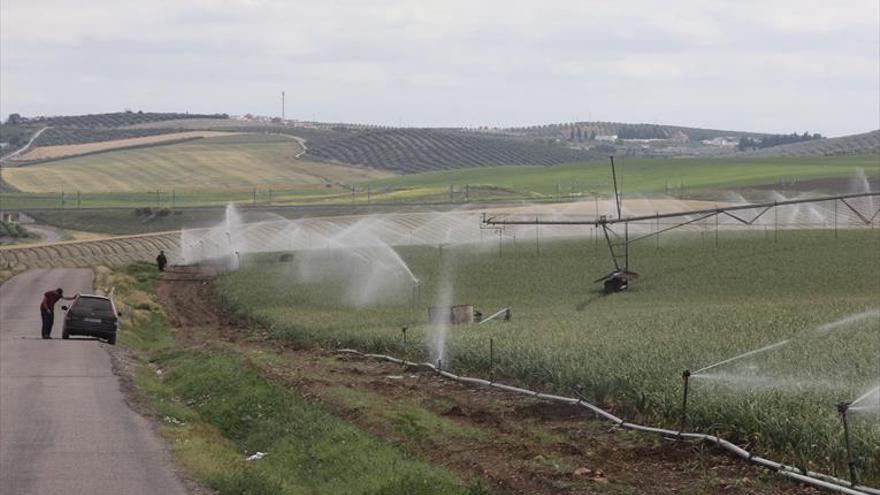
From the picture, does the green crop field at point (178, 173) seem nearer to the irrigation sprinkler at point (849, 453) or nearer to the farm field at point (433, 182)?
the farm field at point (433, 182)

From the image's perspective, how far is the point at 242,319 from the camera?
55531 millimetres

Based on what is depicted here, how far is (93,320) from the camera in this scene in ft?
143

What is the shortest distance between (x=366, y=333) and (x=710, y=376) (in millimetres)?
18885

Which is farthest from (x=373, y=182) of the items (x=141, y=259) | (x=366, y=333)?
(x=366, y=333)

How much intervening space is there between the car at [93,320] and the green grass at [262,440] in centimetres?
624

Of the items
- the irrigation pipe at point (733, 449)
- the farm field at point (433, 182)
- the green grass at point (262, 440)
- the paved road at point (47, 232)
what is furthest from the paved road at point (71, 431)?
the farm field at point (433, 182)

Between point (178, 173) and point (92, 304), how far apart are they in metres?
136

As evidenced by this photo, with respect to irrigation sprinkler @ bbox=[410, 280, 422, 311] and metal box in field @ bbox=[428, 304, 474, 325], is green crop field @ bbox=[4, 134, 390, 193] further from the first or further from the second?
metal box in field @ bbox=[428, 304, 474, 325]

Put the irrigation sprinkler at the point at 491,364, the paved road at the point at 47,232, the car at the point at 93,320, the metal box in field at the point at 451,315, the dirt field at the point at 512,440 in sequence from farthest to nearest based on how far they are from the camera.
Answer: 1. the paved road at the point at 47,232
2. the metal box in field at the point at 451,315
3. the car at the point at 93,320
4. the irrigation sprinkler at the point at 491,364
5. the dirt field at the point at 512,440

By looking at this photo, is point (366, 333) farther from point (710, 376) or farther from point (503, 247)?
point (503, 247)

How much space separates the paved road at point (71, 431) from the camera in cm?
1905

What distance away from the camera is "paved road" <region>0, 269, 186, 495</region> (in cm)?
1905

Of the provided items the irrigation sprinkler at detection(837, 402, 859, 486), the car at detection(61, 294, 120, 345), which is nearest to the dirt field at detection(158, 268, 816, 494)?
the irrigation sprinkler at detection(837, 402, 859, 486)

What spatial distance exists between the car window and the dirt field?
921 cm
